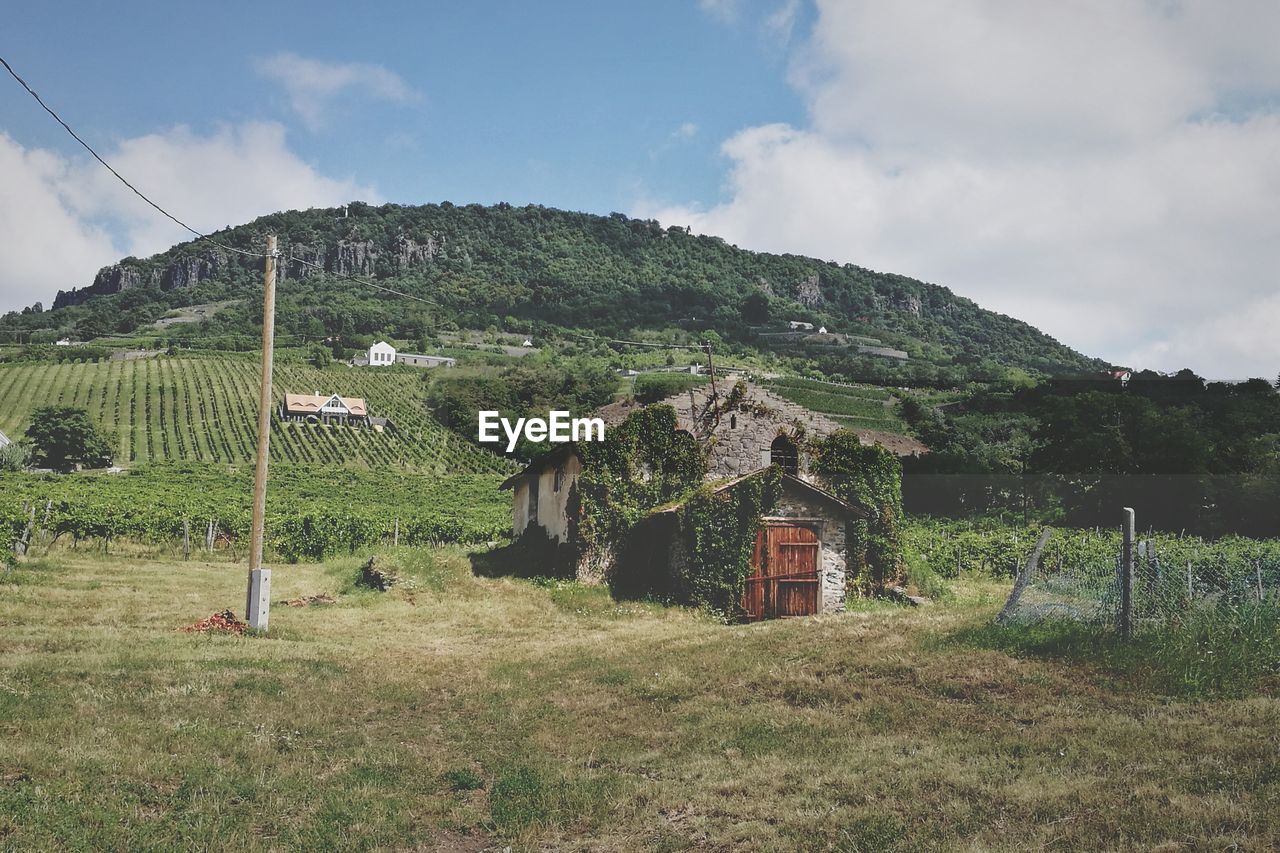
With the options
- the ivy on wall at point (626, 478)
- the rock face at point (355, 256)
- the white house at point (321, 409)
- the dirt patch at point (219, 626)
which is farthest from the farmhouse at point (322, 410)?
the rock face at point (355, 256)

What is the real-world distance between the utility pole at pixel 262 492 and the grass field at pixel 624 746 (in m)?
1.18

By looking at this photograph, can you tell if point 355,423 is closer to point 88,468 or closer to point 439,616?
point 88,468

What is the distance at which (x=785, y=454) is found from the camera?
2705cm

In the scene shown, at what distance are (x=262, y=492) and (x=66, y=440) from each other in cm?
3402

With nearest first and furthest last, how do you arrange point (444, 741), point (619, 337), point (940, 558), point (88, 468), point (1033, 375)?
1. point (444, 741)
2. point (940, 558)
3. point (88, 468)
4. point (1033, 375)
5. point (619, 337)

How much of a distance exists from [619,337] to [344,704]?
188 ft

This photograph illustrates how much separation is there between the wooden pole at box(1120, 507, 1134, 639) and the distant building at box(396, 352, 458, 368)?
185 feet

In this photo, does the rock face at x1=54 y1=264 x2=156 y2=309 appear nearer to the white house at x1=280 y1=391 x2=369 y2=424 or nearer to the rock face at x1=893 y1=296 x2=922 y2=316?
the white house at x1=280 y1=391 x2=369 y2=424

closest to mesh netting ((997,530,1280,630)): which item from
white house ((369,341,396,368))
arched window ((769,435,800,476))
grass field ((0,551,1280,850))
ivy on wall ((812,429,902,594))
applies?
grass field ((0,551,1280,850))

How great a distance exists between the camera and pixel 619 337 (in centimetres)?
6775

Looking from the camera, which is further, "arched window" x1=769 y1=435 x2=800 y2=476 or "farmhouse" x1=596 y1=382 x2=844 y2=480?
"arched window" x1=769 y1=435 x2=800 y2=476

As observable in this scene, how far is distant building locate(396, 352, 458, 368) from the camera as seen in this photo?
6356 cm

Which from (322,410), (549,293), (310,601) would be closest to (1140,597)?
(310,601)

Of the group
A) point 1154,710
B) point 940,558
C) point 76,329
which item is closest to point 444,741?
point 1154,710
